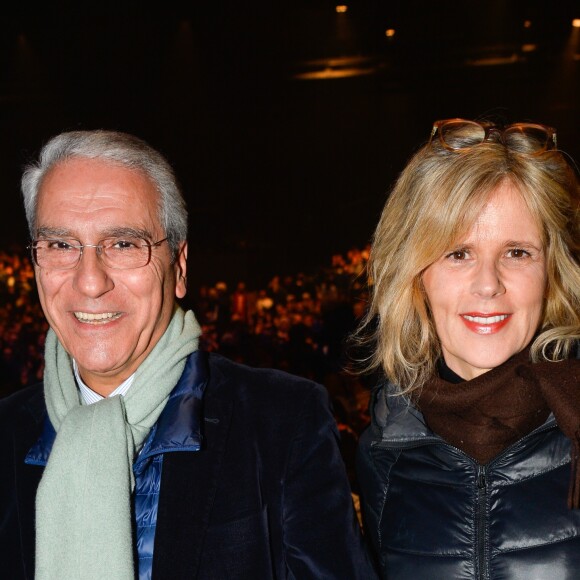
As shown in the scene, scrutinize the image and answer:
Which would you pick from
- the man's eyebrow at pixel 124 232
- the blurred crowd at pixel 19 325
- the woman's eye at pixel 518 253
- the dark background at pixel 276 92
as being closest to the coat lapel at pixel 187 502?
the man's eyebrow at pixel 124 232

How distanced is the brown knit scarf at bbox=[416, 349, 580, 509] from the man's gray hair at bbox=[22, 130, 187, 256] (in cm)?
71

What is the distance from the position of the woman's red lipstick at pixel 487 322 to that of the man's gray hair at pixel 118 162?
67 cm

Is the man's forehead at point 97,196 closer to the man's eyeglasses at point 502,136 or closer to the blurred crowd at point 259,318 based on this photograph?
the man's eyeglasses at point 502,136

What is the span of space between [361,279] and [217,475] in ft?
19.6

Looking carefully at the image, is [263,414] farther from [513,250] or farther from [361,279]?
[361,279]

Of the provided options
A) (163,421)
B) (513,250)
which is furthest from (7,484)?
(513,250)

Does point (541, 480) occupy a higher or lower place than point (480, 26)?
lower

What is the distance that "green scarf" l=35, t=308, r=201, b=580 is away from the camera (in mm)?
1455

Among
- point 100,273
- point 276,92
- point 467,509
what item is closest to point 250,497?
point 467,509

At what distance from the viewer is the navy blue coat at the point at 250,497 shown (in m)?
1.43

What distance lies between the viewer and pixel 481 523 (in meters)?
1.47

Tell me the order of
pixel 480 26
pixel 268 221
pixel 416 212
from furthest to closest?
pixel 268 221
pixel 480 26
pixel 416 212

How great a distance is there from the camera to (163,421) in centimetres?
155

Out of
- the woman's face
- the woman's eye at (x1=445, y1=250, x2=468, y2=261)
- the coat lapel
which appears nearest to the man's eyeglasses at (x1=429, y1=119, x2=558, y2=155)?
the woman's face
